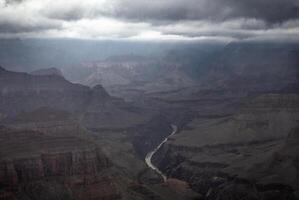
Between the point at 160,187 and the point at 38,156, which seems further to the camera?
the point at 160,187

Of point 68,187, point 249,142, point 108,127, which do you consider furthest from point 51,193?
point 108,127

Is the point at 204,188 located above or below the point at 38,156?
below

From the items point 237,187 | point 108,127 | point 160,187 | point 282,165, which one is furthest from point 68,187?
point 108,127

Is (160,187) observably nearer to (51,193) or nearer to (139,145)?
(51,193)

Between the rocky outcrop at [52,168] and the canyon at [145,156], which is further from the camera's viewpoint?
the canyon at [145,156]

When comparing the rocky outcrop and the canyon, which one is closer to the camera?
the rocky outcrop

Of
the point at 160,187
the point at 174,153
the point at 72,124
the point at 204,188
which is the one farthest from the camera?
the point at 174,153

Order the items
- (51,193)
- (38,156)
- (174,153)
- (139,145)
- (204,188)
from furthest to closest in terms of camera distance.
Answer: (139,145) < (174,153) < (204,188) < (38,156) < (51,193)

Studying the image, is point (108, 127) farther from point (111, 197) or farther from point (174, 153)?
point (111, 197)

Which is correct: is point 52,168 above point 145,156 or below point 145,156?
above

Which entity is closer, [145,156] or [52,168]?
[52,168]
